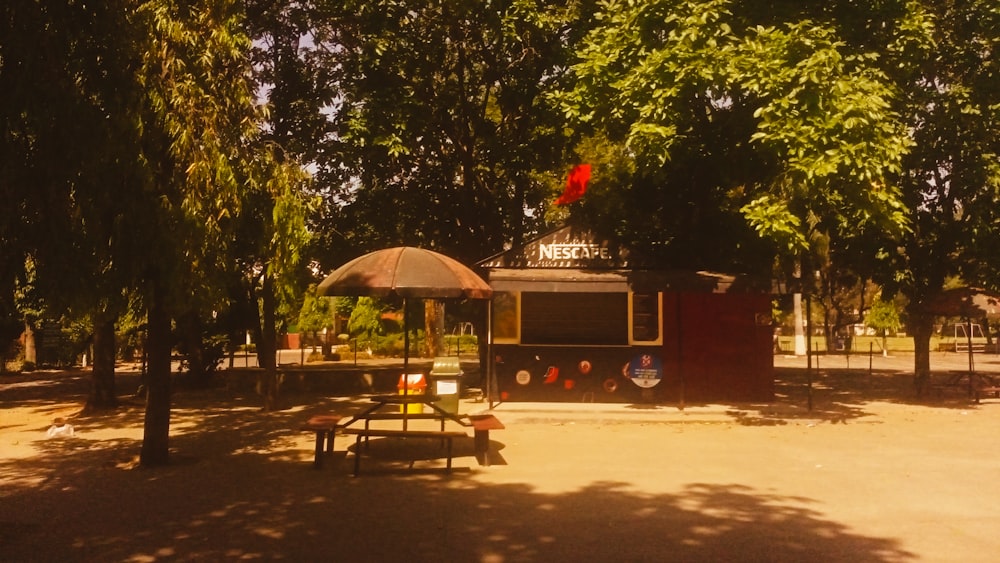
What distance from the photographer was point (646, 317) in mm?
17172

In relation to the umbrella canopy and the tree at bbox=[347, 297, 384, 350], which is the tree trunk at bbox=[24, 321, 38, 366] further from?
the umbrella canopy

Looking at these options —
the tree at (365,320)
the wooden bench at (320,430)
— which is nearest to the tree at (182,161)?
the wooden bench at (320,430)

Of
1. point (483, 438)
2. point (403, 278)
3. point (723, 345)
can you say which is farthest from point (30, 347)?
point (483, 438)

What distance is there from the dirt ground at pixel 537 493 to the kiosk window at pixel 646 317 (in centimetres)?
239

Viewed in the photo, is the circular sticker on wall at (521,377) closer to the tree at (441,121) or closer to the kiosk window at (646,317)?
the kiosk window at (646,317)

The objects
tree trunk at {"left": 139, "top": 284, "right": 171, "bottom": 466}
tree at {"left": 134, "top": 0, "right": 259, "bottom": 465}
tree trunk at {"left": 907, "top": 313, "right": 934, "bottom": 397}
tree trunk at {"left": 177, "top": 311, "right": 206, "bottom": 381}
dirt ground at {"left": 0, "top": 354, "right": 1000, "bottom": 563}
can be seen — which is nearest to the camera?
dirt ground at {"left": 0, "top": 354, "right": 1000, "bottom": 563}

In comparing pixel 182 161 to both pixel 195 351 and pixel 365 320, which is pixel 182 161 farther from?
pixel 365 320

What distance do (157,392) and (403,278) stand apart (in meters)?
3.30

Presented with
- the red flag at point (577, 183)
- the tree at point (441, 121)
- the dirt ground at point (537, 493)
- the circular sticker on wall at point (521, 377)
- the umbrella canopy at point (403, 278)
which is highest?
the tree at point (441, 121)

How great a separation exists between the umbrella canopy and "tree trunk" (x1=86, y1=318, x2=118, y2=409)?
8387mm

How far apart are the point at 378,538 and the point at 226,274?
17.7 ft

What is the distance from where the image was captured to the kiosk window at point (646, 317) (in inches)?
675

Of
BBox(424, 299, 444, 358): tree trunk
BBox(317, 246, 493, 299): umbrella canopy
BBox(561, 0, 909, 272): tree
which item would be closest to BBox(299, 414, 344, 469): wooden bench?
BBox(317, 246, 493, 299): umbrella canopy

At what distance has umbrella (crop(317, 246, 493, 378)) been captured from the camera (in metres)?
9.77
